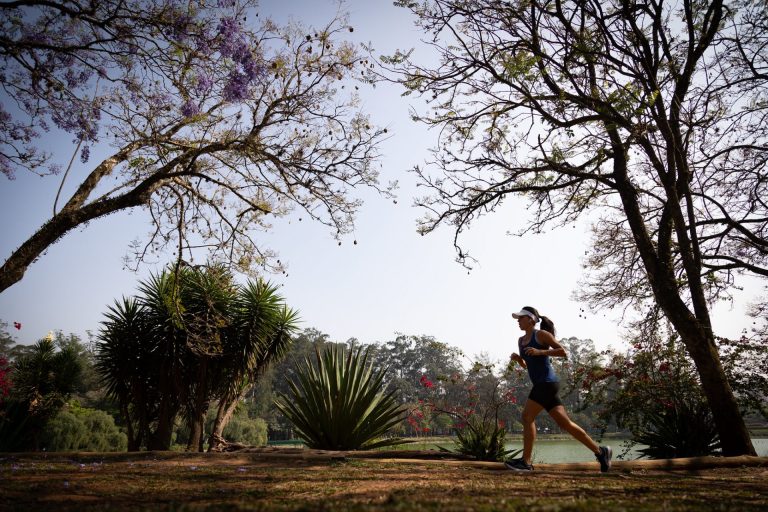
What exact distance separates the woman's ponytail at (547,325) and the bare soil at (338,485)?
1.57 metres

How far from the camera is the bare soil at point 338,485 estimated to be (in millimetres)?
2533

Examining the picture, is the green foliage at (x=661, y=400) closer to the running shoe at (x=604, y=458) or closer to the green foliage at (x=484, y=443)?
the green foliage at (x=484, y=443)

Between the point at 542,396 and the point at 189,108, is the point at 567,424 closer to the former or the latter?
the point at 542,396

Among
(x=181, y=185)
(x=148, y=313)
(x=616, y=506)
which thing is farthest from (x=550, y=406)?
(x=148, y=313)

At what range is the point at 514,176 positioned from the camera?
27.4 ft

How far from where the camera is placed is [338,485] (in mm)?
3518

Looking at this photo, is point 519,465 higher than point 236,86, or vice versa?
point 236,86

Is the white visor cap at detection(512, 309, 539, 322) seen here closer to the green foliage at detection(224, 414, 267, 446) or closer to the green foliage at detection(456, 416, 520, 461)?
the green foliage at detection(456, 416, 520, 461)

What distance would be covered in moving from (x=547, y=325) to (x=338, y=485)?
10.1 ft

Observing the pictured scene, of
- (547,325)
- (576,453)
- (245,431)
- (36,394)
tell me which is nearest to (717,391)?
(547,325)

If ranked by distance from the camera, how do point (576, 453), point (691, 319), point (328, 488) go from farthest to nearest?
point (576, 453) → point (691, 319) → point (328, 488)

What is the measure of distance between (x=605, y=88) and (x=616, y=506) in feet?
21.4

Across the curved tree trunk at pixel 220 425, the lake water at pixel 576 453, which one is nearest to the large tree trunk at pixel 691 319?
the lake water at pixel 576 453

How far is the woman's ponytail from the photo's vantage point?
5.23 metres
